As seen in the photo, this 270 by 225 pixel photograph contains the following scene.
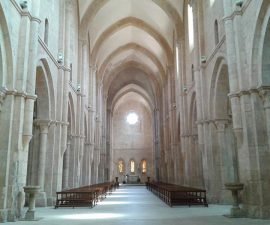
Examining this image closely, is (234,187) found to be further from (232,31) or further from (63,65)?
(63,65)

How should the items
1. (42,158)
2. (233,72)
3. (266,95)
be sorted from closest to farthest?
(266,95) < (233,72) < (42,158)

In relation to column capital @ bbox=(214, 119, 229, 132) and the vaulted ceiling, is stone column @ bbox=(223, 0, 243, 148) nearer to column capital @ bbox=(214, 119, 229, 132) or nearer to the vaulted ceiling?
column capital @ bbox=(214, 119, 229, 132)

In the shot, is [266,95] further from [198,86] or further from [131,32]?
[131,32]

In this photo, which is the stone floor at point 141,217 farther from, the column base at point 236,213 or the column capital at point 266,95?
the column capital at point 266,95

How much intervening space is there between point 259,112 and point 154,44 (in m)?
29.5

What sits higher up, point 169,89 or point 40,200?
point 169,89

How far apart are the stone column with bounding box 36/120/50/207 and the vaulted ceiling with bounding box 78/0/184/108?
12844 millimetres

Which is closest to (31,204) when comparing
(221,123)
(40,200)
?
(40,200)

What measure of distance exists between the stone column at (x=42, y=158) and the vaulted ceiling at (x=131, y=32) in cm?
1284

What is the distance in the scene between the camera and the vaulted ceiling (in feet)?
99.6

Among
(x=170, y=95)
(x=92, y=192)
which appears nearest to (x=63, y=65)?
(x=92, y=192)

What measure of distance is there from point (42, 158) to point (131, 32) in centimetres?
2588

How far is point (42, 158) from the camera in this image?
765 inches

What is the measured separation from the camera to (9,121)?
44.1 ft
